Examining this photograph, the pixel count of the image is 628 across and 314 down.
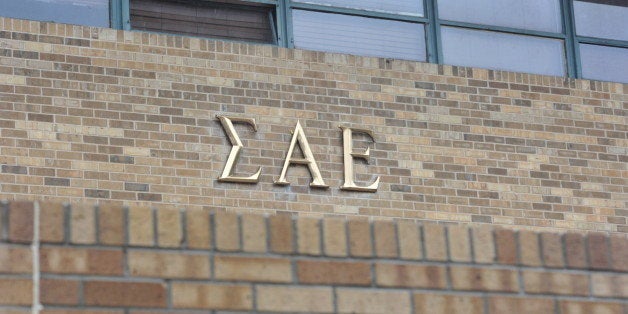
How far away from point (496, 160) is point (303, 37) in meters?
2.10

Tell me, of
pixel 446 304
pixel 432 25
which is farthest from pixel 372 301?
pixel 432 25

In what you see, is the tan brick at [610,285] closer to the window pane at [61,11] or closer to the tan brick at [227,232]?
the tan brick at [227,232]

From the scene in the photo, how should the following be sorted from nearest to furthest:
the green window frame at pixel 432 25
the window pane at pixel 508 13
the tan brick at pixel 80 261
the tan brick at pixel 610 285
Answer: the tan brick at pixel 80 261, the tan brick at pixel 610 285, the green window frame at pixel 432 25, the window pane at pixel 508 13

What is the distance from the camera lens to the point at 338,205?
495 inches

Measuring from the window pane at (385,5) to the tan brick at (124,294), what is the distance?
7993 millimetres

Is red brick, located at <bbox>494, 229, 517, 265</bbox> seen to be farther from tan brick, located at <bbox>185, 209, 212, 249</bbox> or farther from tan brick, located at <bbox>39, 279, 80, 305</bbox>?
tan brick, located at <bbox>39, 279, 80, 305</bbox>

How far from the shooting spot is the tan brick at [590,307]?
6293 millimetres

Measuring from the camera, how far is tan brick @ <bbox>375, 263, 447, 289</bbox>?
6.06 m

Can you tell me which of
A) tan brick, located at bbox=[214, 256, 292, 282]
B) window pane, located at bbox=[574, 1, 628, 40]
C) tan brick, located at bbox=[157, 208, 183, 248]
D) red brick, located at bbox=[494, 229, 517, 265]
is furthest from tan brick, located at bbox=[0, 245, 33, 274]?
window pane, located at bbox=[574, 1, 628, 40]

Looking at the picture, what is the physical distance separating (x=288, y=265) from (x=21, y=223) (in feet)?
3.58

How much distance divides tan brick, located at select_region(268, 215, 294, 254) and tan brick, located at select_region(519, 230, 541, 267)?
105 cm


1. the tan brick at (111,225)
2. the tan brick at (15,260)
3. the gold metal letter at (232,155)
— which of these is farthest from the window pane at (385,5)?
the tan brick at (15,260)

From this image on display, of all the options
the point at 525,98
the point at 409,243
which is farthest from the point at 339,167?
the point at 409,243

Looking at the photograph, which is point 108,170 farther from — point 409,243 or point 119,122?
point 409,243
